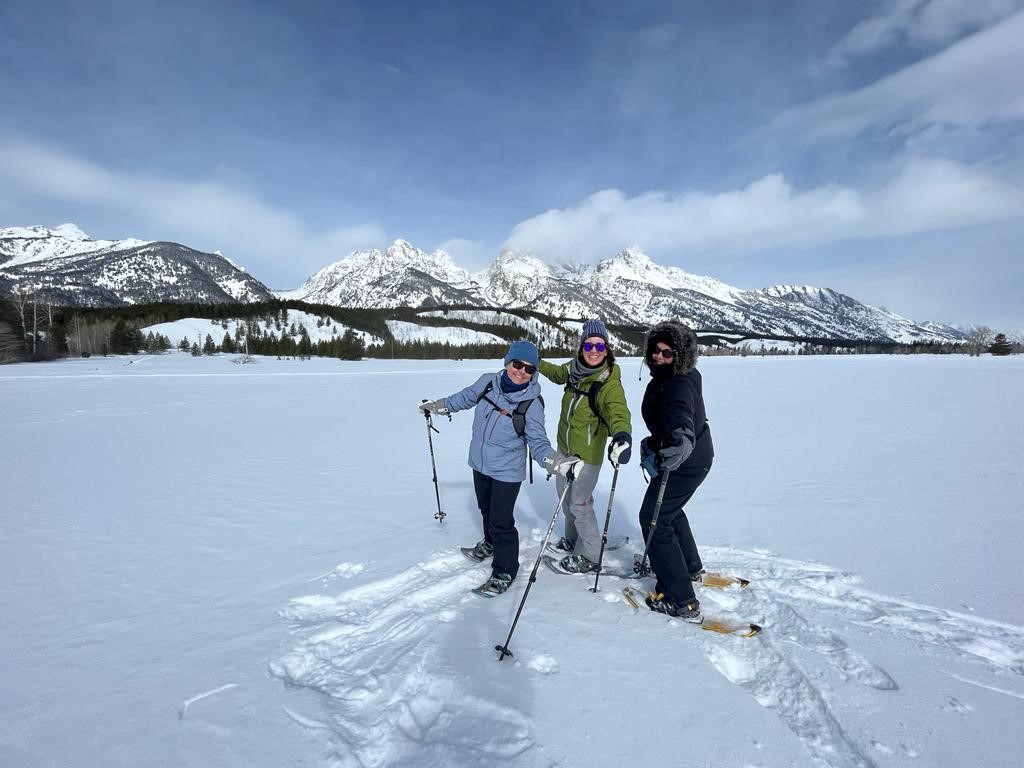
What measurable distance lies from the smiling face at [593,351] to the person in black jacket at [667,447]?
0.57 meters

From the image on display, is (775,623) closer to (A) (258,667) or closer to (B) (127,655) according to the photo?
(A) (258,667)

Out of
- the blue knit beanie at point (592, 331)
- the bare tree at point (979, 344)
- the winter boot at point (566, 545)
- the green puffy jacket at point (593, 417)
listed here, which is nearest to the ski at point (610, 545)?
the winter boot at point (566, 545)

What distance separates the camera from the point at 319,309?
14500 cm

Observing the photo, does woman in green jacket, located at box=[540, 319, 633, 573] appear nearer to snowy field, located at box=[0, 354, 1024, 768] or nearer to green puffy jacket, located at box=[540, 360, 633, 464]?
green puffy jacket, located at box=[540, 360, 633, 464]

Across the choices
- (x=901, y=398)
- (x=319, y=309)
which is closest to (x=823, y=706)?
(x=901, y=398)

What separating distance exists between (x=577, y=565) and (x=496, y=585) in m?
0.90

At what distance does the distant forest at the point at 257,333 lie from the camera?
64.4 meters

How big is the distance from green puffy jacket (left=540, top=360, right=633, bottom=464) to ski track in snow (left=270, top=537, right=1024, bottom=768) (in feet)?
4.33

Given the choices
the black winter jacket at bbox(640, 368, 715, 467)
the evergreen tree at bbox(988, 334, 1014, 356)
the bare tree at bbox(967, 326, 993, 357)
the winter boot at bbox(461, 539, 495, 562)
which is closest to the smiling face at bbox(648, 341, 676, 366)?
the black winter jacket at bbox(640, 368, 715, 467)

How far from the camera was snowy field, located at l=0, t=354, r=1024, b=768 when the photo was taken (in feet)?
8.55

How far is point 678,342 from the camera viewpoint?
3.74m

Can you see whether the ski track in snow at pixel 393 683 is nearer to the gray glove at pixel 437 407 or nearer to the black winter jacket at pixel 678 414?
the gray glove at pixel 437 407

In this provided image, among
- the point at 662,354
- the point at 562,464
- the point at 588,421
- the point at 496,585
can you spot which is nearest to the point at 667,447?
the point at 662,354

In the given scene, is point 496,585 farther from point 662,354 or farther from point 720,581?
point 662,354
